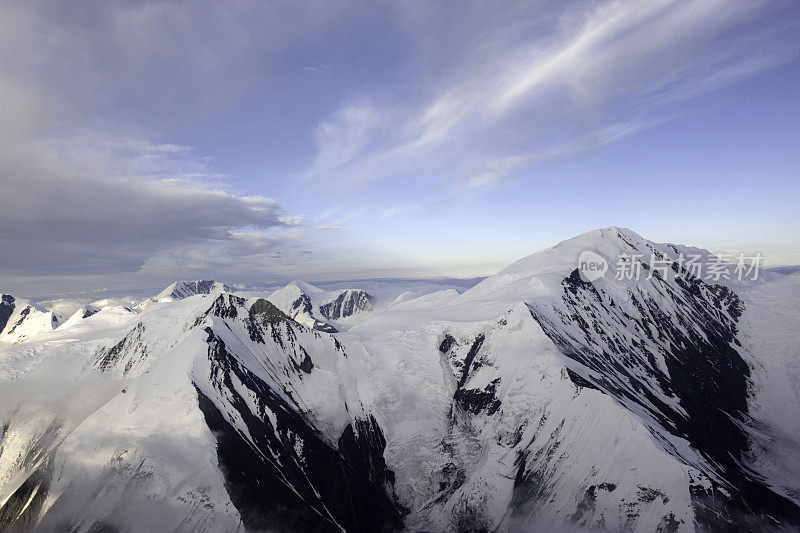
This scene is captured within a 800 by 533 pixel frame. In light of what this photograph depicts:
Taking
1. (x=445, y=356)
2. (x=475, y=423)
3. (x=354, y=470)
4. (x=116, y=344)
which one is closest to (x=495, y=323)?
(x=445, y=356)

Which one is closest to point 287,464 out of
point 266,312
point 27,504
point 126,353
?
point 27,504

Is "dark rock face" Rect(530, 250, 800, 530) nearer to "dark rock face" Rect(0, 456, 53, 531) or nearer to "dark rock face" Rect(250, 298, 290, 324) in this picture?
"dark rock face" Rect(250, 298, 290, 324)

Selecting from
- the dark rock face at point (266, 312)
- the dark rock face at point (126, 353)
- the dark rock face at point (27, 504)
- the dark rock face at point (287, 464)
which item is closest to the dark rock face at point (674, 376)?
the dark rock face at point (287, 464)

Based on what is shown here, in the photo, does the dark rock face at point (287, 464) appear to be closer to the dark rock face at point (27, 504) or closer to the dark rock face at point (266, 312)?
the dark rock face at point (266, 312)

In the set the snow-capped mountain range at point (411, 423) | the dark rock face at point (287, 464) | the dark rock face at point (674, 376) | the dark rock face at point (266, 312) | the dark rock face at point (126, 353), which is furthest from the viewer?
the dark rock face at point (266, 312)

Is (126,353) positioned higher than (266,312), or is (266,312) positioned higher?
(266,312)

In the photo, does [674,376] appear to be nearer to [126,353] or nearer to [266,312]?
[266,312]
